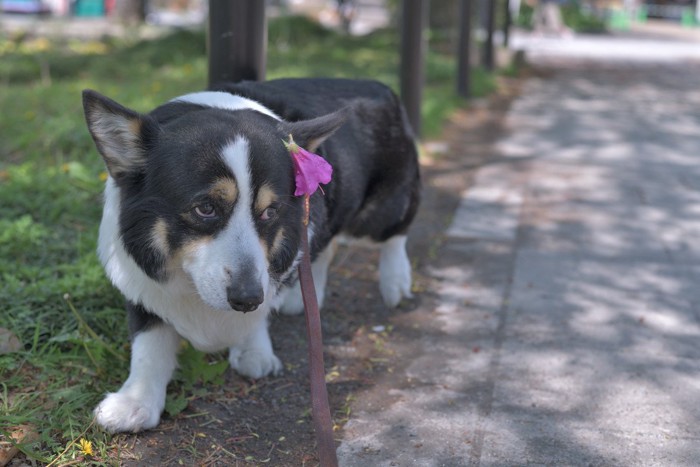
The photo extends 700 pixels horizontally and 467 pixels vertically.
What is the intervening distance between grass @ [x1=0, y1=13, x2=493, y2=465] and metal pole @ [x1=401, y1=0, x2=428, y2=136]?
881 millimetres

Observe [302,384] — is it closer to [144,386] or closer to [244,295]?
[144,386]

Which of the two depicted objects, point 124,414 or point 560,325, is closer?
point 124,414

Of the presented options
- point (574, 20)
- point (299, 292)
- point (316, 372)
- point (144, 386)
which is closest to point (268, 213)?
point (316, 372)

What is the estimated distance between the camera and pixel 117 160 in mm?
2920

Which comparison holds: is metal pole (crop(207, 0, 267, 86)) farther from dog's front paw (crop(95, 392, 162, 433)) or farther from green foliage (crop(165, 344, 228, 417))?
dog's front paw (crop(95, 392, 162, 433))

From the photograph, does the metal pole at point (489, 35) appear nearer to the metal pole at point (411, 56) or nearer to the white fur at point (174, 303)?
the metal pole at point (411, 56)

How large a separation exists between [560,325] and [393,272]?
0.89m

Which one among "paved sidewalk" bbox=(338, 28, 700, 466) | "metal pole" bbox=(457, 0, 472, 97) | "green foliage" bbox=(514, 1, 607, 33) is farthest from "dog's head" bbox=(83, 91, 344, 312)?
"green foliage" bbox=(514, 1, 607, 33)

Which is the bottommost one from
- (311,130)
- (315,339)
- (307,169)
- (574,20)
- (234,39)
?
(315,339)

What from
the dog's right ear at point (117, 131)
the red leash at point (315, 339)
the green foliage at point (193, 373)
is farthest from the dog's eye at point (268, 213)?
the green foliage at point (193, 373)

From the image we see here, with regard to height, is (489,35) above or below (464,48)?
above

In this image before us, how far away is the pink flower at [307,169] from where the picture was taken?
9.63 feet

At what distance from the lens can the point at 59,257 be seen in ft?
14.3

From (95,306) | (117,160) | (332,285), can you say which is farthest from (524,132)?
(117,160)
